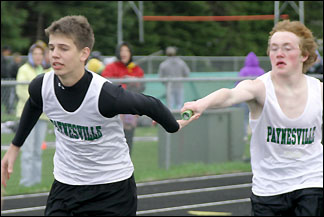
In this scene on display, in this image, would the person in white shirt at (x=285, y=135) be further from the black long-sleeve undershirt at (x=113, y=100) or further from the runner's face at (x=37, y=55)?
the runner's face at (x=37, y=55)

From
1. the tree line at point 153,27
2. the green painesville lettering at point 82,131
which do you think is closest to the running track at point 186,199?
the green painesville lettering at point 82,131

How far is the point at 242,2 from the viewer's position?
3938cm

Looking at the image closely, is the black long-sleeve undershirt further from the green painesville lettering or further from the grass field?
the grass field

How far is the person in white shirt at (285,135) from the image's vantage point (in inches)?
227

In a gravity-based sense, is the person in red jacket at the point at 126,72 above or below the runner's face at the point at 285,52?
below

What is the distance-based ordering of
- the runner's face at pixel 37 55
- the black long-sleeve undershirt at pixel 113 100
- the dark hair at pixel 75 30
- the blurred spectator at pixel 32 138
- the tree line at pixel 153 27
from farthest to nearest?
the tree line at pixel 153 27
the runner's face at pixel 37 55
the blurred spectator at pixel 32 138
the dark hair at pixel 75 30
the black long-sleeve undershirt at pixel 113 100

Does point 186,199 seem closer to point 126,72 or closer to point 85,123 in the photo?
point 126,72

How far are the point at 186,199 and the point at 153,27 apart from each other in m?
32.6

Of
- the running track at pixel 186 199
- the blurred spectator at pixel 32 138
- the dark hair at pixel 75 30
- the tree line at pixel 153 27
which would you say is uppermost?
the tree line at pixel 153 27

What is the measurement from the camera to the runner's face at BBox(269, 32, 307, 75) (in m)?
5.87

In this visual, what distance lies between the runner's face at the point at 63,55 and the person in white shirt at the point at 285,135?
1087 millimetres

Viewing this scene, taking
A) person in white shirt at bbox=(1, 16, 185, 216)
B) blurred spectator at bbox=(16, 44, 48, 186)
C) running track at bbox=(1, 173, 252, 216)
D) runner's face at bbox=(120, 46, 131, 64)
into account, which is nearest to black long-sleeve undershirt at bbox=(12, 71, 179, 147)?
person in white shirt at bbox=(1, 16, 185, 216)

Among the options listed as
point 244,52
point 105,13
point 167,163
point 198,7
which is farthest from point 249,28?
point 167,163

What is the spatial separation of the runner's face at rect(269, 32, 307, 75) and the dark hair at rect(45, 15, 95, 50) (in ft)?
4.12
